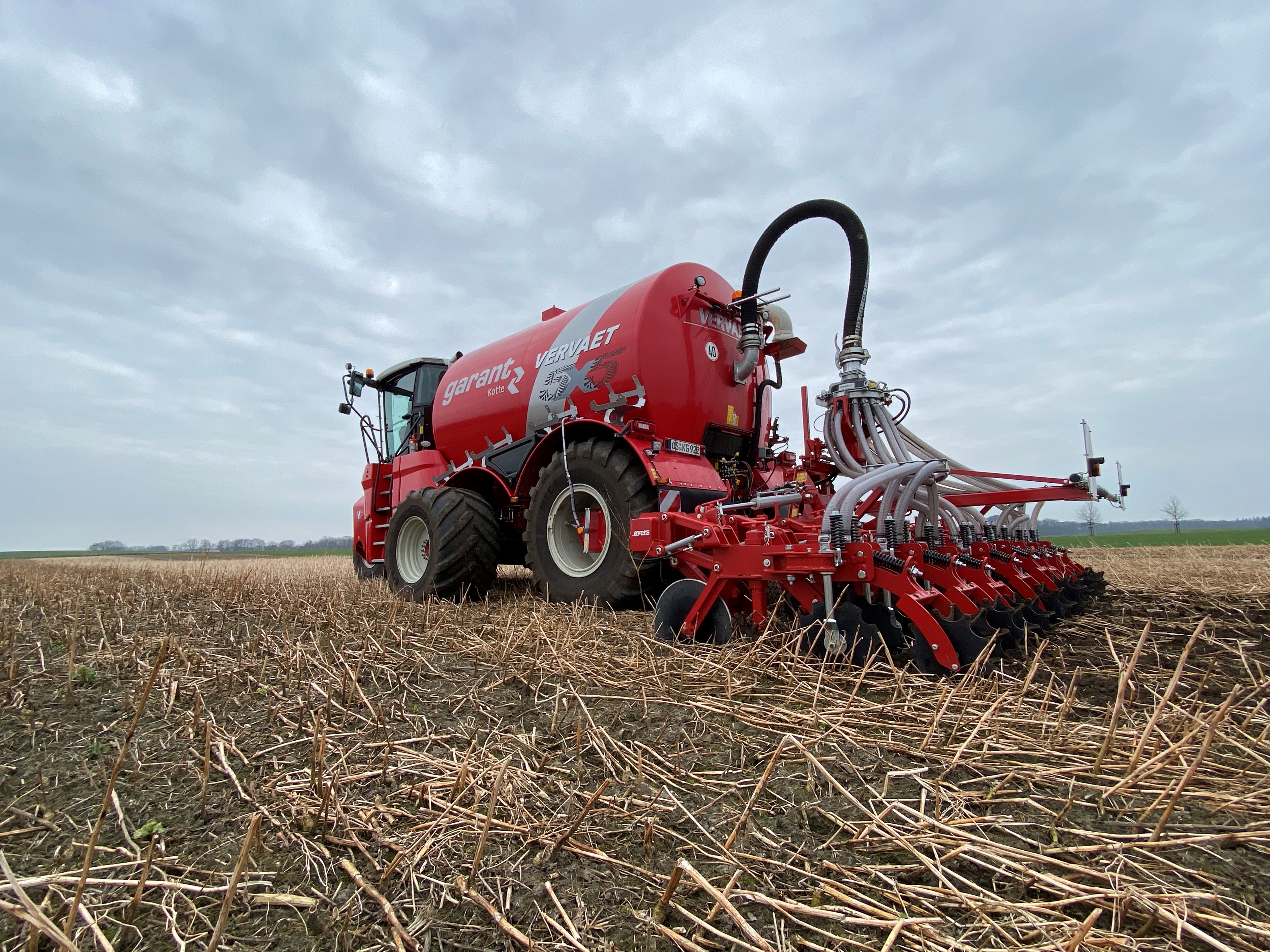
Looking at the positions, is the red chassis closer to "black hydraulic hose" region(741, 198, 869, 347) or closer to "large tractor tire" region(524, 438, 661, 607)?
"large tractor tire" region(524, 438, 661, 607)

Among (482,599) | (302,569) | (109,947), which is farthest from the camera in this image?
(302,569)

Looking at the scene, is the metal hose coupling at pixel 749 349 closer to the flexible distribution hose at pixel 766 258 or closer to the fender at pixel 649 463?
the flexible distribution hose at pixel 766 258

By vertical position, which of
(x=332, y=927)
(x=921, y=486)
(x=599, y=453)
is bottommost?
(x=332, y=927)

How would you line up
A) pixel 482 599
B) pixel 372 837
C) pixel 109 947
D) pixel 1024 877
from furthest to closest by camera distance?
pixel 482 599 → pixel 372 837 → pixel 1024 877 → pixel 109 947

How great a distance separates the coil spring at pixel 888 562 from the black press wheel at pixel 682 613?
29.3 inches

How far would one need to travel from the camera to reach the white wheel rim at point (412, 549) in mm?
5797

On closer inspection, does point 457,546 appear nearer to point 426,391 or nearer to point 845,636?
point 426,391

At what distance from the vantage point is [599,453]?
4.22 meters

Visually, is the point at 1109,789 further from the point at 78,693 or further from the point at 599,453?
the point at 78,693

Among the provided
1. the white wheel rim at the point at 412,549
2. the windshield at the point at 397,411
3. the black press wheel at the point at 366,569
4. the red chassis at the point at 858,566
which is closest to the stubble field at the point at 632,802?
the red chassis at the point at 858,566

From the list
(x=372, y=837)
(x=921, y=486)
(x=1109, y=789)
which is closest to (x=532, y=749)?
(x=372, y=837)

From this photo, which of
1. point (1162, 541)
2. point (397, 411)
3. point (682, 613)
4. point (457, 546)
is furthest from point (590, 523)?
point (1162, 541)

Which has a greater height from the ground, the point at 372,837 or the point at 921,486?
the point at 921,486

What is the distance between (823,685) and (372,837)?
157cm
